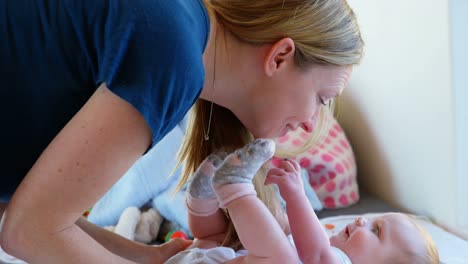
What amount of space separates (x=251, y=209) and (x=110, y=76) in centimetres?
40

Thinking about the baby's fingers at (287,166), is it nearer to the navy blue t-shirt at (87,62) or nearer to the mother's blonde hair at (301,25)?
the mother's blonde hair at (301,25)

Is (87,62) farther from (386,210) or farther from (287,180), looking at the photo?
(386,210)

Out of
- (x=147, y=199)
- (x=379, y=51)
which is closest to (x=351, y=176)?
(x=379, y=51)

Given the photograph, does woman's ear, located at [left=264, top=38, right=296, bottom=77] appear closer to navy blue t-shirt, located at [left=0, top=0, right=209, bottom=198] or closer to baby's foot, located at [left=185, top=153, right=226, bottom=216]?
navy blue t-shirt, located at [left=0, top=0, right=209, bottom=198]

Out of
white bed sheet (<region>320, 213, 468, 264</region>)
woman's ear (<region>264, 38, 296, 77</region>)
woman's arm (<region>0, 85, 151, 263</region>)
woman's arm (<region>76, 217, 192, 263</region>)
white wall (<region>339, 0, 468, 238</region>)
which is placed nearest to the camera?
woman's arm (<region>0, 85, 151, 263</region>)

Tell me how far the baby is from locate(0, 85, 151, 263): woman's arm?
286 millimetres

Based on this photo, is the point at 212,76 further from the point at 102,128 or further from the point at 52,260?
the point at 52,260

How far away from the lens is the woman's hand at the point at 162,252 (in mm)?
1327

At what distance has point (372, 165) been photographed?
2354mm

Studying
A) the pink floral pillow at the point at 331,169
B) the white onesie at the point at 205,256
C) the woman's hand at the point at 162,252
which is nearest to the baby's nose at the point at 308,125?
the white onesie at the point at 205,256

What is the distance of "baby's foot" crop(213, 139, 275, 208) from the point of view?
3.57 feet

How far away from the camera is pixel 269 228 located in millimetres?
1079

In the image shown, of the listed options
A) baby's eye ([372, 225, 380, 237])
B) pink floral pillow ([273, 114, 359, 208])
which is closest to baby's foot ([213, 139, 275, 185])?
baby's eye ([372, 225, 380, 237])

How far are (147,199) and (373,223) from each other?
948 mm
